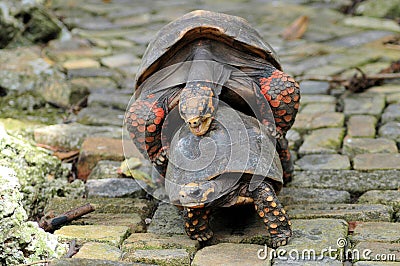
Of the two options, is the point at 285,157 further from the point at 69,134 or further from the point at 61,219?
the point at 69,134

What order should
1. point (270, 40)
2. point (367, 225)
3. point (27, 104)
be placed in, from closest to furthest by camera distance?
point (367, 225), point (27, 104), point (270, 40)

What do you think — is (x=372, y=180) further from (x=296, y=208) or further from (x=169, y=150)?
(x=169, y=150)

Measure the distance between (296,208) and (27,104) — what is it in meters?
2.88

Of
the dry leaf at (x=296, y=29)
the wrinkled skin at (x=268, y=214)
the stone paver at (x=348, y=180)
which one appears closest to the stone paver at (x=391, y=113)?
the stone paver at (x=348, y=180)

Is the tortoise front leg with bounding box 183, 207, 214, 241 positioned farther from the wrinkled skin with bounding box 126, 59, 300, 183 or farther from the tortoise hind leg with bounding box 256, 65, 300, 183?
the tortoise hind leg with bounding box 256, 65, 300, 183

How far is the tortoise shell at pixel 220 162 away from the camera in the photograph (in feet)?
9.62

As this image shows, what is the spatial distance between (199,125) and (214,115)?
0.42 ft

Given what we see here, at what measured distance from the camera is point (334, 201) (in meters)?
3.67

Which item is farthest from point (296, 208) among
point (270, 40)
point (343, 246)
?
point (270, 40)

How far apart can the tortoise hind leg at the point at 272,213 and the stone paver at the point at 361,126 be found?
1.92 metres

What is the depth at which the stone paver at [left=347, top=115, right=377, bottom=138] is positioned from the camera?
4.75 meters

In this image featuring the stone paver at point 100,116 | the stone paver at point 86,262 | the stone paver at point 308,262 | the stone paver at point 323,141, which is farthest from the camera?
the stone paver at point 100,116

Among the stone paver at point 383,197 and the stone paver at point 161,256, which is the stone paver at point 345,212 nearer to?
the stone paver at point 383,197

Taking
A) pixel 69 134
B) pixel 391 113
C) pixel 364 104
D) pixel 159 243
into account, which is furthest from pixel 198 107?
pixel 364 104
